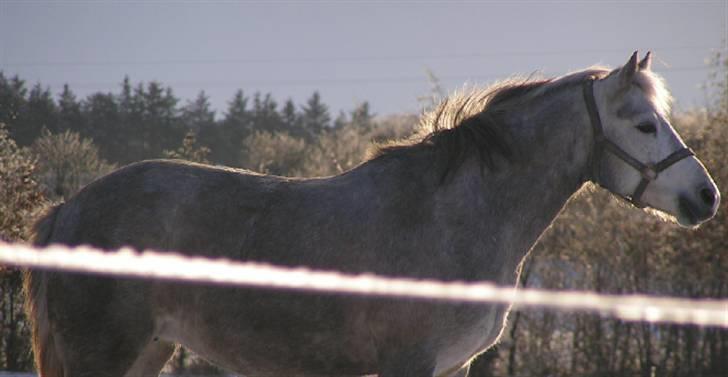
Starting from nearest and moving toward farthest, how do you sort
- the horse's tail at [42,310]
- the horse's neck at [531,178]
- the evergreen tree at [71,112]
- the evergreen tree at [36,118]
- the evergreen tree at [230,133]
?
1. the horse's neck at [531,178]
2. the horse's tail at [42,310]
3. the evergreen tree at [36,118]
4. the evergreen tree at [71,112]
5. the evergreen tree at [230,133]

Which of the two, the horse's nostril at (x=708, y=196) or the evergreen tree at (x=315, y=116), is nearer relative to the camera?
the horse's nostril at (x=708, y=196)

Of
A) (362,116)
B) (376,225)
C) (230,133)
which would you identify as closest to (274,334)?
(376,225)

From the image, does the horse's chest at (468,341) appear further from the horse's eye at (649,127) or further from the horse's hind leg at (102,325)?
the horse's hind leg at (102,325)

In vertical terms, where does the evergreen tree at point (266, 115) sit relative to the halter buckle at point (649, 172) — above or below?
above

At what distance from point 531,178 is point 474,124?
0.46m

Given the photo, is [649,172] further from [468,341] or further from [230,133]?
[230,133]

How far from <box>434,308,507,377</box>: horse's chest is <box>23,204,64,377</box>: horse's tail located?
7.56 ft

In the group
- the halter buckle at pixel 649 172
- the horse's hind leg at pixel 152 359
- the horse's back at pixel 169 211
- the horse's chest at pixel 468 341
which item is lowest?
the horse's hind leg at pixel 152 359

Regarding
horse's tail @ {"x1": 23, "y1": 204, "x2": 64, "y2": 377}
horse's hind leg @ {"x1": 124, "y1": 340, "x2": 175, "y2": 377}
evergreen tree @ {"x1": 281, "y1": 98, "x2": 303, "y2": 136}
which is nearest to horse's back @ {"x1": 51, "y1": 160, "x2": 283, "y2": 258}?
horse's tail @ {"x1": 23, "y1": 204, "x2": 64, "y2": 377}

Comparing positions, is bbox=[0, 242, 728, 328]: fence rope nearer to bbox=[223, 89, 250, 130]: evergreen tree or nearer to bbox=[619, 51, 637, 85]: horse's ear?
bbox=[619, 51, 637, 85]: horse's ear

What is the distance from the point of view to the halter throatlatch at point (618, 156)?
5.45 meters

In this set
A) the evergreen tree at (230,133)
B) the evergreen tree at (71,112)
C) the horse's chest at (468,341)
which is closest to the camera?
the horse's chest at (468,341)

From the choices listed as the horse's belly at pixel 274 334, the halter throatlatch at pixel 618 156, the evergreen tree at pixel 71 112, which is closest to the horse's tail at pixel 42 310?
the horse's belly at pixel 274 334

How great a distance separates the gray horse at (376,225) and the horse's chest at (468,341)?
1 cm
